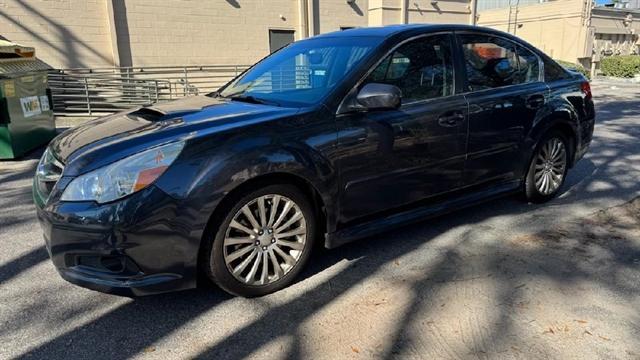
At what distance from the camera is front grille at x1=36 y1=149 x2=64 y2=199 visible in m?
2.95

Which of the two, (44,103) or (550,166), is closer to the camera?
(550,166)

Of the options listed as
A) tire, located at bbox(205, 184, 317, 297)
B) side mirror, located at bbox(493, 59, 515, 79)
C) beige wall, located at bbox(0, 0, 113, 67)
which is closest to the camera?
tire, located at bbox(205, 184, 317, 297)

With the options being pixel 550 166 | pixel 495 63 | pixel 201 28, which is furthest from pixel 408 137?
pixel 201 28

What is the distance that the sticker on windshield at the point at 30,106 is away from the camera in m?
7.36

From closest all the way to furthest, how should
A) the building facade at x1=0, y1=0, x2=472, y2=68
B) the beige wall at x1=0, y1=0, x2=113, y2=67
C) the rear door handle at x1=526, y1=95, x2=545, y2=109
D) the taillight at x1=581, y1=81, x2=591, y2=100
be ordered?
the rear door handle at x1=526, y1=95, x2=545, y2=109 → the taillight at x1=581, y1=81, x2=591, y2=100 → the beige wall at x1=0, y1=0, x2=113, y2=67 → the building facade at x1=0, y1=0, x2=472, y2=68

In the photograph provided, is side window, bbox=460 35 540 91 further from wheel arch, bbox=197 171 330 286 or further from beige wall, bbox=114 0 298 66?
beige wall, bbox=114 0 298 66

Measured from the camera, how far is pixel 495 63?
14.4ft

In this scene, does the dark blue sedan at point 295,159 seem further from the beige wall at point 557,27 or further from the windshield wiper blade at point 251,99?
the beige wall at point 557,27

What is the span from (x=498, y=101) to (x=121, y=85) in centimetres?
1243

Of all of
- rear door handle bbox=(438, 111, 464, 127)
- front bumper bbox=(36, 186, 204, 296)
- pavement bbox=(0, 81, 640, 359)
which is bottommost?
pavement bbox=(0, 81, 640, 359)

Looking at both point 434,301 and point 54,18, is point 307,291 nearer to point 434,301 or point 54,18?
point 434,301

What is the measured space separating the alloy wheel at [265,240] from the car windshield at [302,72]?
0.76 meters

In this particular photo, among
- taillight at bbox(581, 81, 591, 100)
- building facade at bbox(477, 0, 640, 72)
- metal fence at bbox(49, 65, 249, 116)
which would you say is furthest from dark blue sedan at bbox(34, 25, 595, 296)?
building facade at bbox(477, 0, 640, 72)

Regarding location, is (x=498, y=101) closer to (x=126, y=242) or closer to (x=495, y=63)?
(x=495, y=63)
